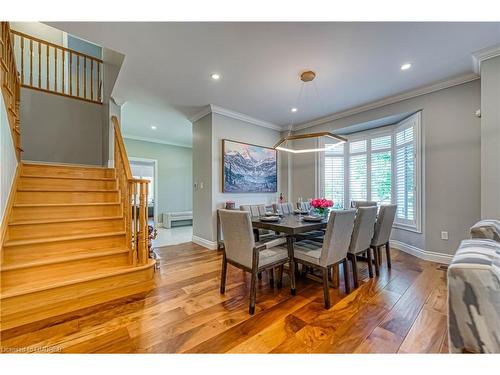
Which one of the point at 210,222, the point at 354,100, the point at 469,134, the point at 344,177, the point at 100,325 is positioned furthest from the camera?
the point at 344,177

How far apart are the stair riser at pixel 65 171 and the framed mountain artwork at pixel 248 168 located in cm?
191

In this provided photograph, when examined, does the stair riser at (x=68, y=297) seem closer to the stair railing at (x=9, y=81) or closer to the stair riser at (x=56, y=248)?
the stair riser at (x=56, y=248)

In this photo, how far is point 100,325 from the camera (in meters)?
1.69

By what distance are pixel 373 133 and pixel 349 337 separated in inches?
154

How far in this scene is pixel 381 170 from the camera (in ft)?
13.5

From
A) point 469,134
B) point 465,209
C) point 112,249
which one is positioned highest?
point 469,134

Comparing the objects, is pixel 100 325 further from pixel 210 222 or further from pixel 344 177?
pixel 344 177

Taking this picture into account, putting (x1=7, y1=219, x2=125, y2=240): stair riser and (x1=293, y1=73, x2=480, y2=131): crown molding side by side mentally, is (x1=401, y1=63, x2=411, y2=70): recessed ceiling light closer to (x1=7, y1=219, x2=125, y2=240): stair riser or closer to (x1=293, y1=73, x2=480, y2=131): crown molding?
(x1=293, y1=73, x2=480, y2=131): crown molding

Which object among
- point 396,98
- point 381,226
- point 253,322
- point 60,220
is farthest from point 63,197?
point 396,98

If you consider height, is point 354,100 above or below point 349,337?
above

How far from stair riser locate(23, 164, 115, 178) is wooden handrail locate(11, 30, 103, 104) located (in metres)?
1.69

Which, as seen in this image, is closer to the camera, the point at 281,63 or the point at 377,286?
the point at 377,286

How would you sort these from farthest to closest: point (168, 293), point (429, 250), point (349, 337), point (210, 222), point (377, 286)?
point (210, 222) → point (429, 250) → point (377, 286) → point (168, 293) → point (349, 337)

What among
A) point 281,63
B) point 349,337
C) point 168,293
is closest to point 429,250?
point 349,337
